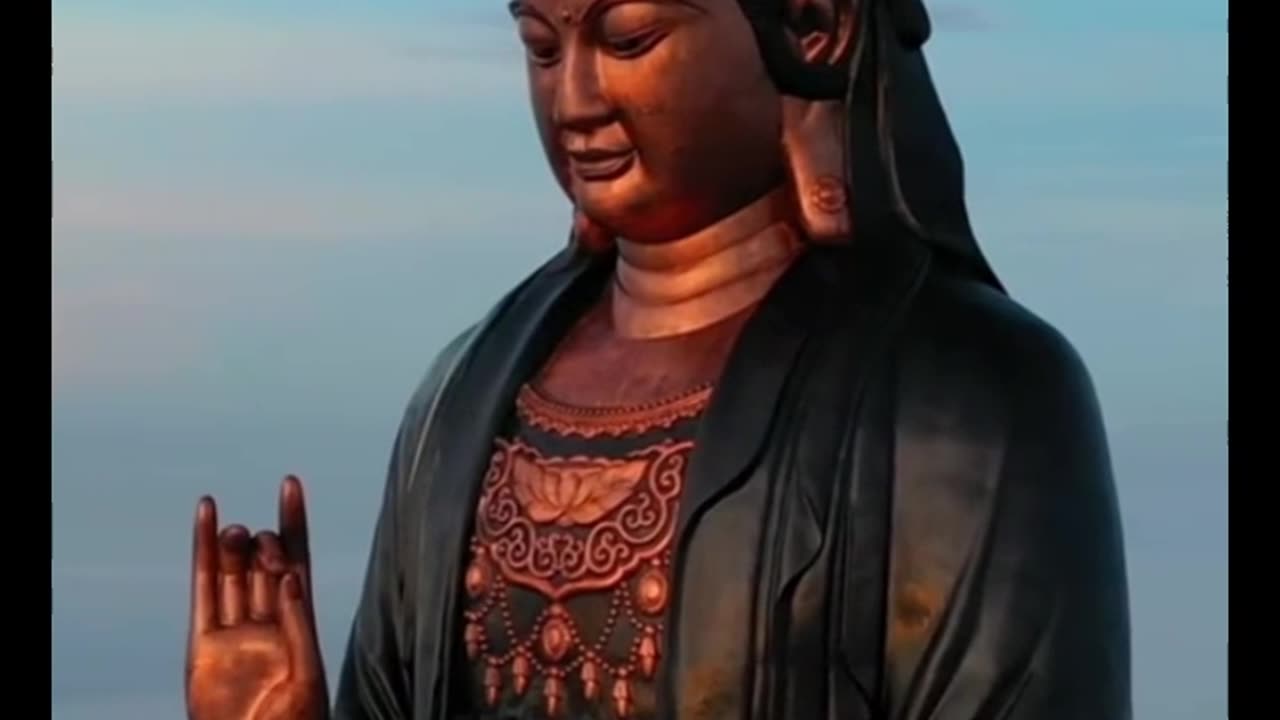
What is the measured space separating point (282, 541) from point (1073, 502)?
0.82m

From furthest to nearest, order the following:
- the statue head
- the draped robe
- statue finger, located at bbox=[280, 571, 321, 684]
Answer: statue finger, located at bbox=[280, 571, 321, 684]
the statue head
the draped robe

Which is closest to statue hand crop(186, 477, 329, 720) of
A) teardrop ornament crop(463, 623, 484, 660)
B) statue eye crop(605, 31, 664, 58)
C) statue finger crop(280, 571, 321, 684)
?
statue finger crop(280, 571, 321, 684)

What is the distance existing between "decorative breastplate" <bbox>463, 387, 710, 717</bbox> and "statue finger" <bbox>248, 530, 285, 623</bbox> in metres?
0.21

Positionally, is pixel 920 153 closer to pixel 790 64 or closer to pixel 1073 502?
pixel 790 64

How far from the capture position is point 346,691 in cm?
390

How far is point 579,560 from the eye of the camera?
3598mm

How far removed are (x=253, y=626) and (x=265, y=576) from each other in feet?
0.17

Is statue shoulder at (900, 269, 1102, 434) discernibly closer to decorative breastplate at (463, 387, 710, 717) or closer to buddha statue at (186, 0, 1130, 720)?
buddha statue at (186, 0, 1130, 720)

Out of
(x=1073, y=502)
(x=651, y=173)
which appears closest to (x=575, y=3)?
(x=651, y=173)

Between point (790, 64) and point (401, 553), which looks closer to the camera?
point (790, 64)

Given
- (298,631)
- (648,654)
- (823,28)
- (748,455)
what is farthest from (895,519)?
(298,631)

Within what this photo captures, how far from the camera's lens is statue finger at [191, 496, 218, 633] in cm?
375

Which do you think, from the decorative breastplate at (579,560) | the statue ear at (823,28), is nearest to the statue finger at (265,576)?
the decorative breastplate at (579,560)

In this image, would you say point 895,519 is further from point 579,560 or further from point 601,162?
point 601,162
